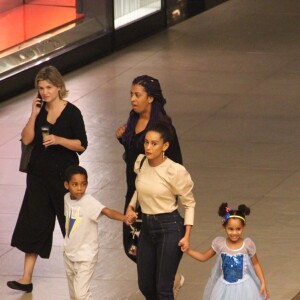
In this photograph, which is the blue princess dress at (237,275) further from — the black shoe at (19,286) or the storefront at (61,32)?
the storefront at (61,32)

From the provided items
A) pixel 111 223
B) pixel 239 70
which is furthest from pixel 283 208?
pixel 239 70

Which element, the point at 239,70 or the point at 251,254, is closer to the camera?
the point at 251,254

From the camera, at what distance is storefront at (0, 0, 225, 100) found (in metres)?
17.5

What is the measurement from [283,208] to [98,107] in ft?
15.4

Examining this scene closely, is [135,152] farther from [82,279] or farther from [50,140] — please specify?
[82,279]

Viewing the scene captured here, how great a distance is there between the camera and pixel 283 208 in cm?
1229

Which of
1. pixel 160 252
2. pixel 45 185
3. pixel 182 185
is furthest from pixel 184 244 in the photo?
pixel 45 185

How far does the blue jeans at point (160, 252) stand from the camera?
29.7 feet

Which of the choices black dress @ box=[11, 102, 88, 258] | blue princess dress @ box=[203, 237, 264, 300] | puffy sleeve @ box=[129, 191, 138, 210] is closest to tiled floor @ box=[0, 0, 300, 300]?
black dress @ box=[11, 102, 88, 258]

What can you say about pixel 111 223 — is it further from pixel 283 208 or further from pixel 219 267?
pixel 219 267

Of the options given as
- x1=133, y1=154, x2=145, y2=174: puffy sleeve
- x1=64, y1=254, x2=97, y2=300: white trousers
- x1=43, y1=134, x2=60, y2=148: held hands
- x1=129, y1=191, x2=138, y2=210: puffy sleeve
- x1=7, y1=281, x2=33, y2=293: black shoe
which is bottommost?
x1=7, y1=281, x2=33, y2=293: black shoe

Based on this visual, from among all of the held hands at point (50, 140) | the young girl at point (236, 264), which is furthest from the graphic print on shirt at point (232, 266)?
the held hands at point (50, 140)

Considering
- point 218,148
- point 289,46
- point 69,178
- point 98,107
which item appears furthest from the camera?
point 289,46

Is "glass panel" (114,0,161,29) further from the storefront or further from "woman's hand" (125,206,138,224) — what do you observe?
"woman's hand" (125,206,138,224)
